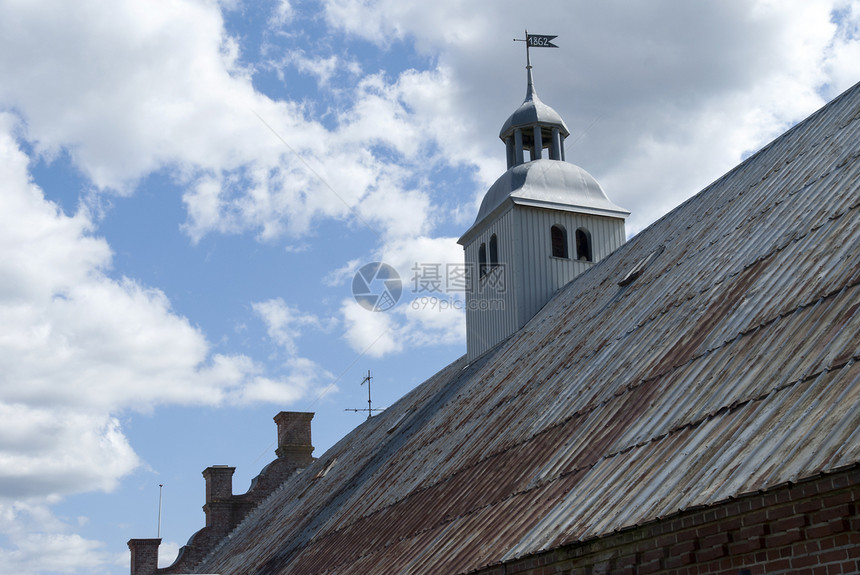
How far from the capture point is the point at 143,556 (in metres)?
32.8

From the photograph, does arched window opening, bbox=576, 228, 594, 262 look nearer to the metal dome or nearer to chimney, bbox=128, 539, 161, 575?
the metal dome

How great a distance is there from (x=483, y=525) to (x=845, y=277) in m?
4.66

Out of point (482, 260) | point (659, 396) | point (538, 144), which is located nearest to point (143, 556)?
point (482, 260)

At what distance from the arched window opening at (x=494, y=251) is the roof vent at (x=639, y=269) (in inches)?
309

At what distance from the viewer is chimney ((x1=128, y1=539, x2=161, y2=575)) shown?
32.6m

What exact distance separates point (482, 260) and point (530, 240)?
7.02 feet

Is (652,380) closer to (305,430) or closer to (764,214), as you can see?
(764,214)

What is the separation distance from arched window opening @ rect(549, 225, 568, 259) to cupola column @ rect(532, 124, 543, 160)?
2.64 meters

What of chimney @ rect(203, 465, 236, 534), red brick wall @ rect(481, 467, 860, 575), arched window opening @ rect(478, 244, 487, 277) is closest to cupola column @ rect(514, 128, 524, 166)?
arched window opening @ rect(478, 244, 487, 277)

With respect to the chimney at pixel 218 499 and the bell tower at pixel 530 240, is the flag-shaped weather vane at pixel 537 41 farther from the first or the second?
the chimney at pixel 218 499

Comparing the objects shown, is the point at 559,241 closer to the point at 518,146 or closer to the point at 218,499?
the point at 518,146

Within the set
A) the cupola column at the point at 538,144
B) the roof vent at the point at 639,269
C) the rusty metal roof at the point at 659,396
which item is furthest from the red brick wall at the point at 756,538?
the cupola column at the point at 538,144

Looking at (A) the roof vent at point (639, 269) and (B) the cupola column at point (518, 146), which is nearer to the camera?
(A) the roof vent at point (639, 269)

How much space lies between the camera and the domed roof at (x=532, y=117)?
2492 cm
